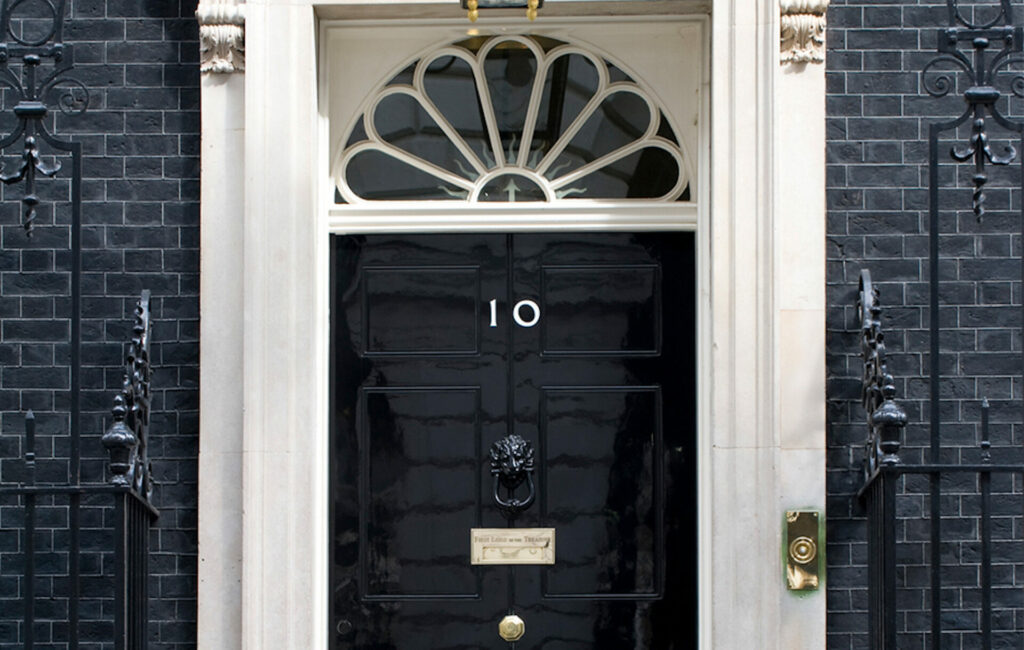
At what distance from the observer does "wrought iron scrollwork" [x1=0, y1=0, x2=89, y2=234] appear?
7.40 m

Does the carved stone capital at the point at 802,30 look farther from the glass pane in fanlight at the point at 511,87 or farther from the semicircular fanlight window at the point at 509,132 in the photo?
the glass pane in fanlight at the point at 511,87

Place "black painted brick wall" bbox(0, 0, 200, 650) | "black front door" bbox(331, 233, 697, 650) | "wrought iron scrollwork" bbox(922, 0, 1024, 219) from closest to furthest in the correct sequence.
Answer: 1. "wrought iron scrollwork" bbox(922, 0, 1024, 219)
2. "black painted brick wall" bbox(0, 0, 200, 650)
3. "black front door" bbox(331, 233, 697, 650)

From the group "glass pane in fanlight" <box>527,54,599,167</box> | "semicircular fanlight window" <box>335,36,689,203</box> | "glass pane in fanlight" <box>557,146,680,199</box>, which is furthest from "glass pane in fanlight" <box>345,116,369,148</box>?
"glass pane in fanlight" <box>557,146,680,199</box>

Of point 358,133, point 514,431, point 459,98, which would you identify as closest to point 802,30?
point 459,98

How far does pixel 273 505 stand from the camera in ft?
24.9

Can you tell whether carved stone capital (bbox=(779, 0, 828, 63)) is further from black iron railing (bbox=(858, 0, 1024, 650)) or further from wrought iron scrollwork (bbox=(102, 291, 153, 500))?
wrought iron scrollwork (bbox=(102, 291, 153, 500))

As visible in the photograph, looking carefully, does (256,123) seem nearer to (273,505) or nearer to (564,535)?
(273,505)

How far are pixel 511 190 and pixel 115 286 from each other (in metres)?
1.78

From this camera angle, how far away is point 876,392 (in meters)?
7.20

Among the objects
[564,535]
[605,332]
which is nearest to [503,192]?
[605,332]

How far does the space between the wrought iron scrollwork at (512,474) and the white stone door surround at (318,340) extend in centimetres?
73

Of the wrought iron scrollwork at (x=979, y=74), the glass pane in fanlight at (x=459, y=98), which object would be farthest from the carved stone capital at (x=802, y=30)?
the glass pane in fanlight at (x=459, y=98)

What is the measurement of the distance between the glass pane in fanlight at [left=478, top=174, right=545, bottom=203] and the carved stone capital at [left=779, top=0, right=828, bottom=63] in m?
1.23

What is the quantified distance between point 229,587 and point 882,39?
3.64m
